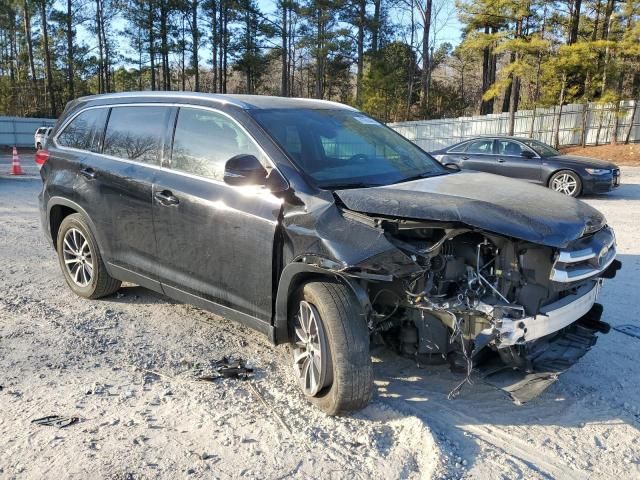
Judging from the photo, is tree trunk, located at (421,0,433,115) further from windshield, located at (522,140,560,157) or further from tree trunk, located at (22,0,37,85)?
tree trunk, located at (22,0,37,85)

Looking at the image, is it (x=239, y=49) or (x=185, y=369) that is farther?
(x=239, y=49)

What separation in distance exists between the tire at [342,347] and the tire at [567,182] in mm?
10266

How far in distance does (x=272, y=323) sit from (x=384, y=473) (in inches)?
47.3

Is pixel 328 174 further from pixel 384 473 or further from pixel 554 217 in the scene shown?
pixel 384 473

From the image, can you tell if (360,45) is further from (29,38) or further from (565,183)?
(565,183)

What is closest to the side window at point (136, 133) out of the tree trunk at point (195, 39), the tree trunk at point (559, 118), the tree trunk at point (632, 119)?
the tree trunk at point (559, 118)

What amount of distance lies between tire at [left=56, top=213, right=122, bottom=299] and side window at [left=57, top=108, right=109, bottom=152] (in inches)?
25.9

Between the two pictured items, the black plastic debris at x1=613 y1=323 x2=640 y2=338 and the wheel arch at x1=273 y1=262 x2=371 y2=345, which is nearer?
the wheel arch at x1=273 y1=262 x2=371 y2=345

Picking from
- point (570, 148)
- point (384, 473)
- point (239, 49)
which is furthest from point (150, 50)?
point (384, 473)

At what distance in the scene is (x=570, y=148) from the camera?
25688 mm

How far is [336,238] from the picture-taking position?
3.13 m

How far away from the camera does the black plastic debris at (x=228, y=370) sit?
375 cm

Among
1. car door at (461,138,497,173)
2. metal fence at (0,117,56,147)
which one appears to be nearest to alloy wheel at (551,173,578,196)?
car door at (461,138,497,173)

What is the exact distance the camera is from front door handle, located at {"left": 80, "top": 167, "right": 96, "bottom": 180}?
15.8 feet
